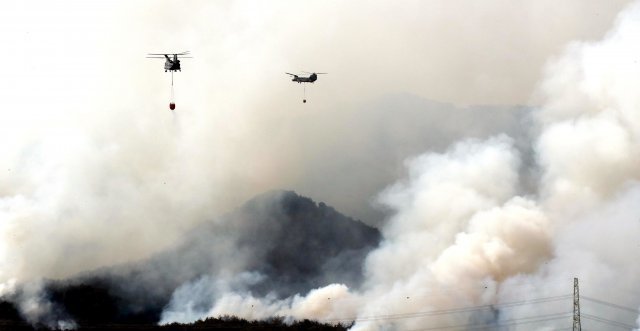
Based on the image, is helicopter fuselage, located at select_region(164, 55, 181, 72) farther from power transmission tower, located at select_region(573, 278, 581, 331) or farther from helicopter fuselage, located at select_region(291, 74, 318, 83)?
power transmission tower, located at select_region(573, 278, 581, 331)

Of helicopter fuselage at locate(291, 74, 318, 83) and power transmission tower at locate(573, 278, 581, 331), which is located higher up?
helicopter fuselage at locate(291, 74, 318, 83)

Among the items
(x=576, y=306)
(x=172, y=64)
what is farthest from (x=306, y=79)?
(x=576, y=306)

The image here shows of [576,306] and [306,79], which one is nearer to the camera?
[576,306]

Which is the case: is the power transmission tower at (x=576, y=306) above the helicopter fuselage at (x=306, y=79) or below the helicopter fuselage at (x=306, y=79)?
below

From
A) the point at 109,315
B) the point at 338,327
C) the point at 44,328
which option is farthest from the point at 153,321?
the point at 338,327

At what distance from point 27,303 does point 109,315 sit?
18.1 metres

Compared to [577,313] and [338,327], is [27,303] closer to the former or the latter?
[338,327]

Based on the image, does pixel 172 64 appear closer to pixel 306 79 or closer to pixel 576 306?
pixel 306 79

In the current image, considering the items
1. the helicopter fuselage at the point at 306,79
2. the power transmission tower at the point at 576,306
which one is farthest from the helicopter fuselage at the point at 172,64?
the power transmission tower at the point at 576,306

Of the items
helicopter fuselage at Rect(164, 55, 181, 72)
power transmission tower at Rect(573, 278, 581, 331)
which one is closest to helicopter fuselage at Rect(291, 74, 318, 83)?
helicopter fuselage at Rect(164, 55, 181, 72)

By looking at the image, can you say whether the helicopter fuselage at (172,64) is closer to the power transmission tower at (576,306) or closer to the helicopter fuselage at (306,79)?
the helicopter fuselage at (306,79)

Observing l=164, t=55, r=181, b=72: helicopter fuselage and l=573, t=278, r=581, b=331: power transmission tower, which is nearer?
l=573, t=278, r=581, b=331: power transmission tower

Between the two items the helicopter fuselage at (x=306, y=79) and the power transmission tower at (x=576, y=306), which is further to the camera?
the helicopter fuselage at (x=306, y=79)

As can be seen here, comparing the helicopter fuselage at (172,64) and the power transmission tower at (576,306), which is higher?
the helicopter fuselage at (172,64)
